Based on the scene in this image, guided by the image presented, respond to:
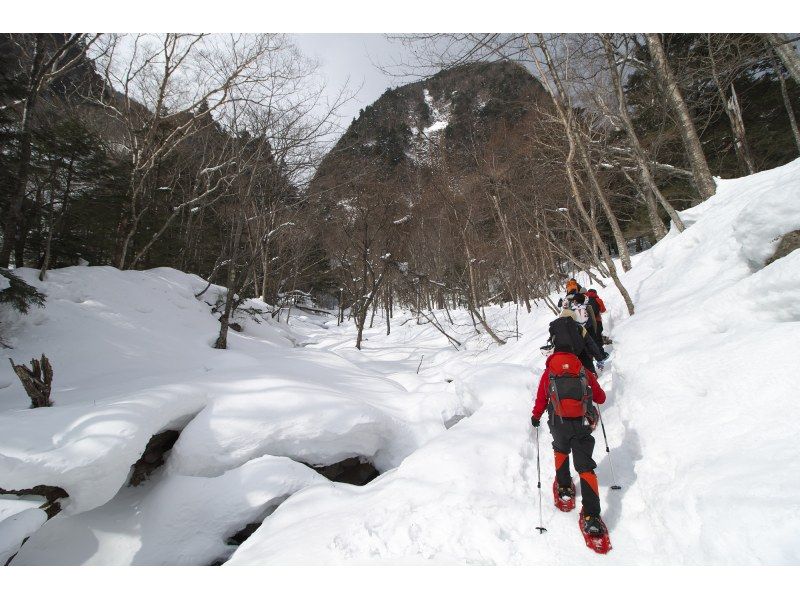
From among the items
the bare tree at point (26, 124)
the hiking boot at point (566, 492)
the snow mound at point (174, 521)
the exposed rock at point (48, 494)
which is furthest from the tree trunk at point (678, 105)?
the bare tree at point (26, 124)

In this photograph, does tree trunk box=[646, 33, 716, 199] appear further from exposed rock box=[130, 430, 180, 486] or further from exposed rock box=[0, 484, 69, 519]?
exposed rock box=[0, 484, 69, 519]

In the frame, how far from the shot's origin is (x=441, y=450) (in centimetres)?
367

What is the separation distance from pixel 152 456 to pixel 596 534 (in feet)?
17.3

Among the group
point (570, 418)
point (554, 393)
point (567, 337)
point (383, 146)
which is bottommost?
point (570, 418)

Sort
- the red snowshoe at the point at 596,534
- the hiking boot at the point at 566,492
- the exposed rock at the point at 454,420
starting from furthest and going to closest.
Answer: the exposed rock at the point at 454,420 < the hiking boot at the point at 566,492 < the red snowshoe at the point at 596,534

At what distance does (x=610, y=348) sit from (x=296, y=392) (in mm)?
5955

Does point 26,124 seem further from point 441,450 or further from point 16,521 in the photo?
point 441,450

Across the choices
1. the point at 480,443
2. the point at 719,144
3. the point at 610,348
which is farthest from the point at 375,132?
the point at 480,443

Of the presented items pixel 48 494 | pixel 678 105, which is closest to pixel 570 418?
pixel 48 494

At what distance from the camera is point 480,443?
3.74 meters

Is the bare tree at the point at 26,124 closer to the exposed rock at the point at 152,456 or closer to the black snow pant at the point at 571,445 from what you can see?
the exposed rock at the point at 152,456

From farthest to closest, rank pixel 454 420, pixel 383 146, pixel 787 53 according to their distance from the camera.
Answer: pixel 383 146 → pixel 787 53 → pixel 454 420

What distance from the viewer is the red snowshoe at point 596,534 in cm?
238

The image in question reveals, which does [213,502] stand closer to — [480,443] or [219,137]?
[480,443]
